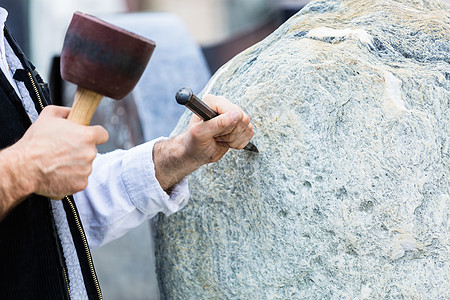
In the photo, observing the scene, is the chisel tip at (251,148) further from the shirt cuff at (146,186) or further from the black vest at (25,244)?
the black vest at (25,244)

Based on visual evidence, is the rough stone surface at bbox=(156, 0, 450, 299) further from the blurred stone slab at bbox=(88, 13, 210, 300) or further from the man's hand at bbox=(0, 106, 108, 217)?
the blurred stone slab at bbox=(88, 13, 210, 300)

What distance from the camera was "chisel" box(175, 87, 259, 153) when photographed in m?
0.94

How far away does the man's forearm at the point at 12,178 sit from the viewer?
2.79 feet

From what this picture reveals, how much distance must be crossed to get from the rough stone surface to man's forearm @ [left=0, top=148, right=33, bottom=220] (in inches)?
19.5

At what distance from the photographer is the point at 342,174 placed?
43.1 inches

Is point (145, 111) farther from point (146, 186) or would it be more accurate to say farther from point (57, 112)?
point (57, 112)

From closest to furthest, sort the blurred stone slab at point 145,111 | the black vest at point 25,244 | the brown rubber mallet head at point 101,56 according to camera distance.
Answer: the brown rubber mallet head at point 101,56 < the black vest at point 25,244 < the blurred stone slab at point 145,111

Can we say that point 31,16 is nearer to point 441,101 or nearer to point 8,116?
point 8,116

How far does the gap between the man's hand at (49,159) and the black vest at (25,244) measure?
15 cm

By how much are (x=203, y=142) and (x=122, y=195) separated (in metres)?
0.28

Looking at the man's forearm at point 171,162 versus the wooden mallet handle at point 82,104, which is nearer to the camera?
the wooden mallet handle at point 82,104

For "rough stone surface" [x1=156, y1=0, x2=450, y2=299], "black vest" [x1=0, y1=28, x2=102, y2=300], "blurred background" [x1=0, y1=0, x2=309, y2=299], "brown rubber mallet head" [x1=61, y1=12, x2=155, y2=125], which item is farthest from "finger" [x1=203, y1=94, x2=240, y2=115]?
"blurred background" [x1=0, y1=0, x2=309, y2=299]

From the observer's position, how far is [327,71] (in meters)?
1.12

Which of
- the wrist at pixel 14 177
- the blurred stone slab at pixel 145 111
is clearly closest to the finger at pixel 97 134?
the wrist at pixel 14 177
